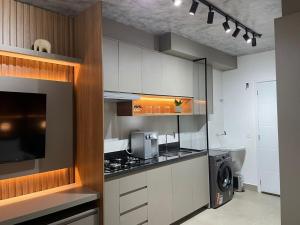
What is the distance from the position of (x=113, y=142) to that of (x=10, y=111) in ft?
4.66

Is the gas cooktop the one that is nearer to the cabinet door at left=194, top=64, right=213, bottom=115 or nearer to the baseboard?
the cabinet door at left=194, top=64, right=213, bottom=115

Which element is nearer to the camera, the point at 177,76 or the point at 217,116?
the point at 177,76

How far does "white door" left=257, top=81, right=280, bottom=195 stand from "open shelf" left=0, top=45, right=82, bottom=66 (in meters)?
3.59

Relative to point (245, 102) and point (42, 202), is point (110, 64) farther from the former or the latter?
point (245, 102)

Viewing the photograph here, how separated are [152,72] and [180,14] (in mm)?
843

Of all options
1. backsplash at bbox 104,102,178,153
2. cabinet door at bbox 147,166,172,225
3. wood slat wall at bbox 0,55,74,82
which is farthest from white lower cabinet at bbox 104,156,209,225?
wood slat wall at bbox 0,55,74,82

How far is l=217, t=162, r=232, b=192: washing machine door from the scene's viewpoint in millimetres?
3995

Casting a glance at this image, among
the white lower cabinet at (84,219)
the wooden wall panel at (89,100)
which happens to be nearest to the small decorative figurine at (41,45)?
the wooden wall panel at (89,100)

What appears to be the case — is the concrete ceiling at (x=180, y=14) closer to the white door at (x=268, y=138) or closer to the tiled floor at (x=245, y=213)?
the white door at (x=268, y=138)

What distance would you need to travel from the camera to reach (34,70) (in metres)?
2.39

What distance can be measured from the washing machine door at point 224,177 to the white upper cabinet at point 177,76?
1.38 metres

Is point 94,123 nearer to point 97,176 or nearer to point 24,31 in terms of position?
point 97,176

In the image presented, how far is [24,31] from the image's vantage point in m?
2.33

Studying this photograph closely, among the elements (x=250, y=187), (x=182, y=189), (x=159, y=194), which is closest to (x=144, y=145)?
(x=159, y=194)
